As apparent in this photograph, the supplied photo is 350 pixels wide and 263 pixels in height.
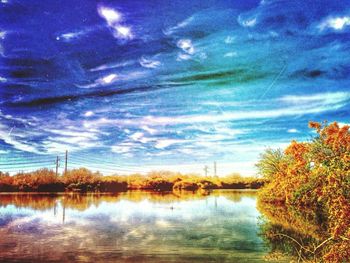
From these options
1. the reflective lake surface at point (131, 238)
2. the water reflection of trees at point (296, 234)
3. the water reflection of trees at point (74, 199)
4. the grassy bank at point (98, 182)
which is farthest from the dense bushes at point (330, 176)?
the grassy bank at point (98, 182)

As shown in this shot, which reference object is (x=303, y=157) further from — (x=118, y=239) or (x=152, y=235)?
(x=118, y=239)

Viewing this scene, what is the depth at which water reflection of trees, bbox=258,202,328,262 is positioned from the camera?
36.4 ft

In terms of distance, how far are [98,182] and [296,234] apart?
38426mm

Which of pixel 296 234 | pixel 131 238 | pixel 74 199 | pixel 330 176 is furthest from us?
pixel 74 199

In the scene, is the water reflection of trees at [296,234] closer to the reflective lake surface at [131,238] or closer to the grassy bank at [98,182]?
the reflective lake surface at [131,238]

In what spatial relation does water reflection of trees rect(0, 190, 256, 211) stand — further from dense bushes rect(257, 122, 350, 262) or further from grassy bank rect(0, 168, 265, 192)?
dense bushes rect(257, 122, 350, 262)

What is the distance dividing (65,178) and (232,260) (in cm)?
4128

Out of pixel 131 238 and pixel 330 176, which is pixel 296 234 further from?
pixel 131 238

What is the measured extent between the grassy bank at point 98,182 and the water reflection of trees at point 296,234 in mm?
22712

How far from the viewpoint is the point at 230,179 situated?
6091cm

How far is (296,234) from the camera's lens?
14070 mm

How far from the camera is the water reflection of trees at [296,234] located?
11109 mm

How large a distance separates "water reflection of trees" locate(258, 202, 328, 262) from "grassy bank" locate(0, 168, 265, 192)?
22.7 metres

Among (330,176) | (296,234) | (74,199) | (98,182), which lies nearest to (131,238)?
(296,234)
